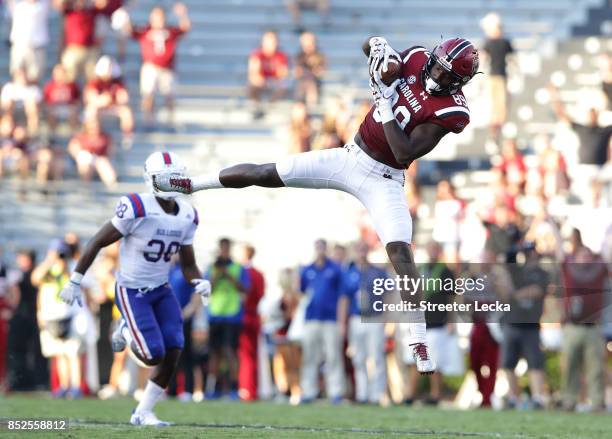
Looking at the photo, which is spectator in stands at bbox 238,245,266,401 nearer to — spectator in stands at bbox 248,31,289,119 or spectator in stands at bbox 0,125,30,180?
spectator in stands at bbox 0,125,30,180

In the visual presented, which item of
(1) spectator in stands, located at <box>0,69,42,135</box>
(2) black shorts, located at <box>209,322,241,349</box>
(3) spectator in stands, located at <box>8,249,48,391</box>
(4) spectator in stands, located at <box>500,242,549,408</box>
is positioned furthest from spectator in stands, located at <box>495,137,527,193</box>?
(1) spectator in stands, located at <box>0,69,42,135</box>

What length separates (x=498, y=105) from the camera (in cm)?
1805

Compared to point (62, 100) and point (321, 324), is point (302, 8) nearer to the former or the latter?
point (62, 100)

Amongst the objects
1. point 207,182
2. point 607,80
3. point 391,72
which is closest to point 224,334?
point 607,80

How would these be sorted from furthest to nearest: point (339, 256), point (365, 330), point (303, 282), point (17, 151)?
point (17, 151)
point (339, 256)
point (303, 282)
point (365, 330)

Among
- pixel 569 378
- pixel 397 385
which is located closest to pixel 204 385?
pixel 397 385

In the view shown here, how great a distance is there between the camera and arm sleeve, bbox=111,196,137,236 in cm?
906

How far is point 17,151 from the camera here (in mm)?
18359

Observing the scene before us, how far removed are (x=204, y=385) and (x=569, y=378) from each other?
16.7 ft

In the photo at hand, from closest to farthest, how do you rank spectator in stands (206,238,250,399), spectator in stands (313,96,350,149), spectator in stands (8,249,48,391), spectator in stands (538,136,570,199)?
spectator in stands (206,238,250,399), spectator in stands (8,249,48,391), spectator in stands (538,136,570,199), spectator in stands (313,96,350,149)

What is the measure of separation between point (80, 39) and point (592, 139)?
7.80 meters

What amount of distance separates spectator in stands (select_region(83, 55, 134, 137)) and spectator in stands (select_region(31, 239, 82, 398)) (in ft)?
13.9

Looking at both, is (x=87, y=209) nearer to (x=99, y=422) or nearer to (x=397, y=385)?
(x=397, y=385)

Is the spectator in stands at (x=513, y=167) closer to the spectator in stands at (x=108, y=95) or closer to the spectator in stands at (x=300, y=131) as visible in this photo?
the spectator in stands at (x=300, y=131)
